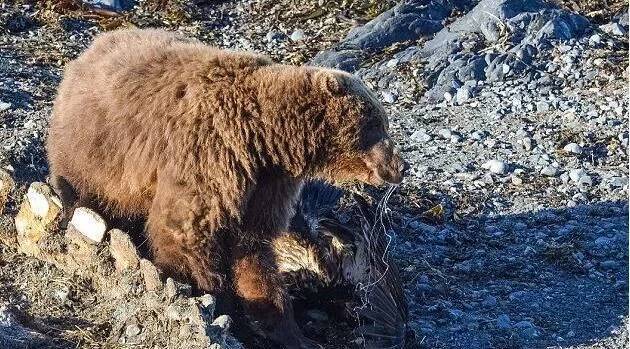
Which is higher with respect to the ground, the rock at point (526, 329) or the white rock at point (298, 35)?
the rock at point (526, 329)

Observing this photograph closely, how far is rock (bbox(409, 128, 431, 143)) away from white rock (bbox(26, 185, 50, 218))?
442 cm

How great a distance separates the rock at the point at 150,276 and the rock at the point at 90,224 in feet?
1.23

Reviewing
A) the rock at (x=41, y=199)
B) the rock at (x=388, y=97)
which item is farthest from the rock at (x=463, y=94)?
the rock at (x=41, y=199)

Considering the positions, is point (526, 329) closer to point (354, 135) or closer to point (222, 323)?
point (354, 135)

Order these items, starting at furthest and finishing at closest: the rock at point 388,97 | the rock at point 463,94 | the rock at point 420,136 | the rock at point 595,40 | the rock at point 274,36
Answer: the rock at point 274,36 → the rock at point 595,40 → the rock at point 388,97 → the rock at point 463,94 → the rock at point 420,136

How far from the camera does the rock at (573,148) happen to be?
9.57m

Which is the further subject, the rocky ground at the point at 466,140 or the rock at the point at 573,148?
the rock at the point at 573,148

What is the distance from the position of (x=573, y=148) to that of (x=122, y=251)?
16.4ft

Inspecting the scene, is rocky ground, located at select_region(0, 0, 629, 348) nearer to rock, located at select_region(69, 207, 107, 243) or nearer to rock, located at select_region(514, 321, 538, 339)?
rock, located at select_region(514, 321, 538, 339)

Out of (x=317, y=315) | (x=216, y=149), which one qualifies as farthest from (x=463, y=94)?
(x=216, y=149)

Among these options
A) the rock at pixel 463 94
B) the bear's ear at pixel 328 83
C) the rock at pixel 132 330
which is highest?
the bear's ear at pixel 328 83

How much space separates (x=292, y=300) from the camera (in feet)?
21.8

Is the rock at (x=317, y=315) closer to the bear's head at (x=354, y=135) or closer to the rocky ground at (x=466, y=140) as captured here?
the rocky ground at (x=466, y=140)

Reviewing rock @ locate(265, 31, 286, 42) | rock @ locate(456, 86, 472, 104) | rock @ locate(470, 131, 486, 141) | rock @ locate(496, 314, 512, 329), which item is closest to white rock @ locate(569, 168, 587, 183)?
rock @ locate(470, 131, 486, 141)
